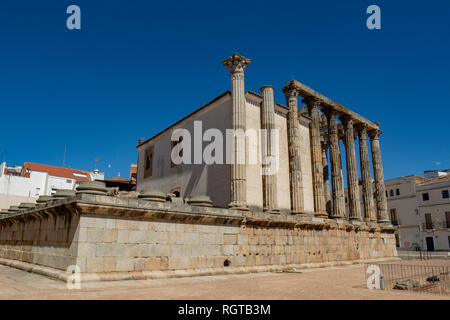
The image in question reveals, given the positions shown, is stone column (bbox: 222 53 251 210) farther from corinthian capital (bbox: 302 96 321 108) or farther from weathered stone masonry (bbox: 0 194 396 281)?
corinthian capital (bbox: 302 96 321 108)

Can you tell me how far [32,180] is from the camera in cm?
4225

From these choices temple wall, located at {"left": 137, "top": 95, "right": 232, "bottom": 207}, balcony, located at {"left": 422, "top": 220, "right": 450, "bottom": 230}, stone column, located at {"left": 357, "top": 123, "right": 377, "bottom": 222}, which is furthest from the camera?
balcony, located at {"left": 422, "top": 220, "right": 450, "bottom": 230}

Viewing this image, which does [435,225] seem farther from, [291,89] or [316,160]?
[291,89]

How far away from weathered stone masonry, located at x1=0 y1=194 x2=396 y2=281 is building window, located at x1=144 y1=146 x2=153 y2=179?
42.4 ft

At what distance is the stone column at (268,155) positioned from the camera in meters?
16.1

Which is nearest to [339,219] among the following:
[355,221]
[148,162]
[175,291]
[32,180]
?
[355,221]

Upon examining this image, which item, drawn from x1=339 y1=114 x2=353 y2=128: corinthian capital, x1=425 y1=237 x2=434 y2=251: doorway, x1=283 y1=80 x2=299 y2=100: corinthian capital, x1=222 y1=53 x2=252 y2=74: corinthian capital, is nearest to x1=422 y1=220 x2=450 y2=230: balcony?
x1=425 y1=237 x2=434 y2=251: doorway

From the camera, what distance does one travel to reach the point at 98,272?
9047 millimetres

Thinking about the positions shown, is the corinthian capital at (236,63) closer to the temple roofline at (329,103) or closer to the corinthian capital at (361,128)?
the temple roofline at (329,103)

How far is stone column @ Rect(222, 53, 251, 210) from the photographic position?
571 inches

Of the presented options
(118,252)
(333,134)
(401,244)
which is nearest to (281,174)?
(333,134)

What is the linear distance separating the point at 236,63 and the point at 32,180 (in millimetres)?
37023

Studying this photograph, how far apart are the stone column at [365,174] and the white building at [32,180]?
104 ft

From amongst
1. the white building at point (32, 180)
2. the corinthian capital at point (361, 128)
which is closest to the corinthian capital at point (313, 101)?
the corinthian capital at point (361, 128)
